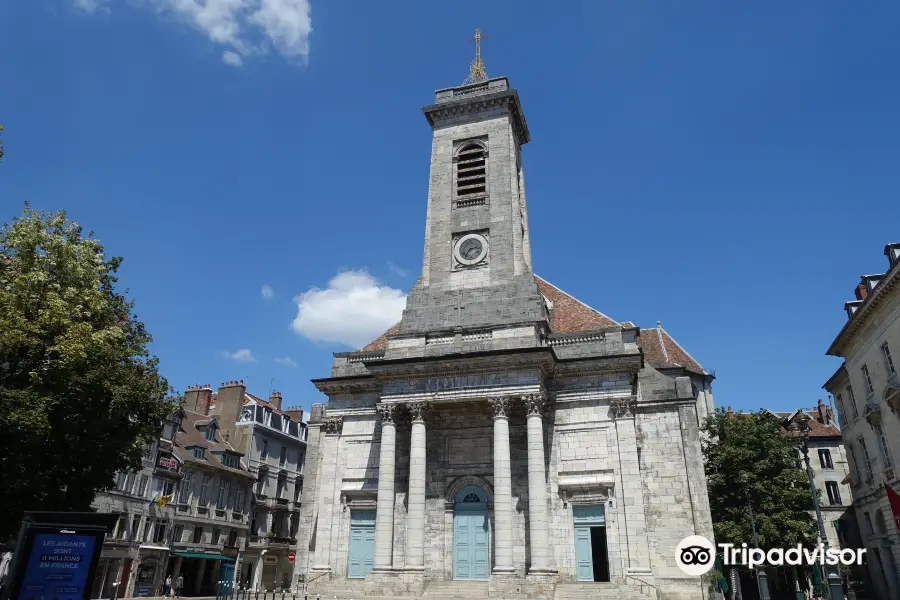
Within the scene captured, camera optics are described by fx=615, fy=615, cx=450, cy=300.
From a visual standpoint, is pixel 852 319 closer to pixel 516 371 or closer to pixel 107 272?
pixel 516 371

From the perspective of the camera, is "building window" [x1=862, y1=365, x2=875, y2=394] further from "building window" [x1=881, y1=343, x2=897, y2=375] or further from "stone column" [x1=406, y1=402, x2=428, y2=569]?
"stone column" [x1=406, y1=402, x2=428, y2=569]

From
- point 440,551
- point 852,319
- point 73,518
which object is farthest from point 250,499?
point 852,319

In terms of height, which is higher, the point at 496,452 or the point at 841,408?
the point at 841,408

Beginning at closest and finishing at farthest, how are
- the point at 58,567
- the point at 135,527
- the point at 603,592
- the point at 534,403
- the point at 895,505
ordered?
the point at 58,567 < the point at 603,592 < the point at 534,403 < the point at 895,505 < the point at 135,527

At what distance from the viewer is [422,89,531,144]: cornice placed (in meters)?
29.7

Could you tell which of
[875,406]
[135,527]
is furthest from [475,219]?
[135,527]

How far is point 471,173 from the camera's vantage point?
Answer: 96.7 feet

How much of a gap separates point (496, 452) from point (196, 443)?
79.5 feet

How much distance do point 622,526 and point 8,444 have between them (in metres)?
18.7

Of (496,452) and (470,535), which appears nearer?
(496,452)

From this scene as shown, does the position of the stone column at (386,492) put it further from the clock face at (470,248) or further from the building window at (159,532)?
the building window at (159,532)

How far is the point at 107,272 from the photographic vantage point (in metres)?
19.7

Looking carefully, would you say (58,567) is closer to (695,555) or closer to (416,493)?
(416,493)

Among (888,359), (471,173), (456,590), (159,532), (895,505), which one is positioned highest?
(471,173)
